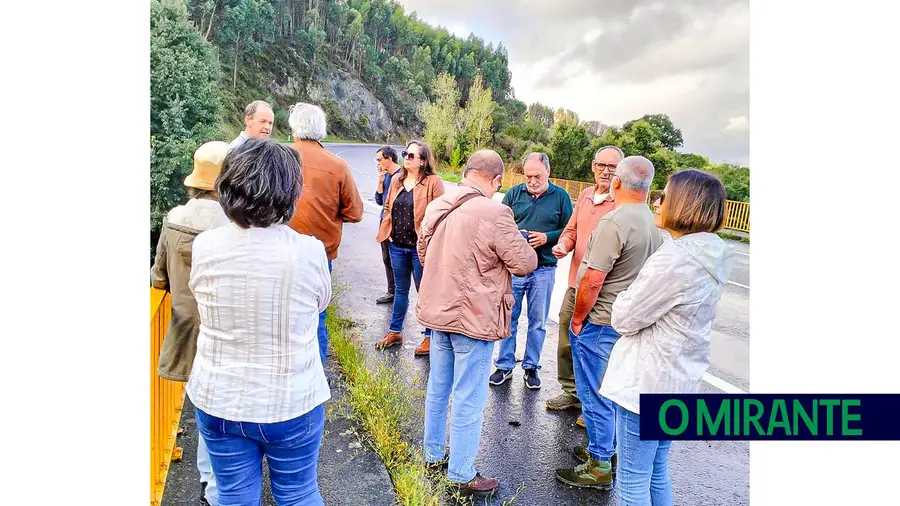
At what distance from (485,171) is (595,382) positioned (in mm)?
898

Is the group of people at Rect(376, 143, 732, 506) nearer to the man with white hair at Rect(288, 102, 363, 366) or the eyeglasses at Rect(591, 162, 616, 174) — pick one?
the eyeglasses at Rect(591, 162, 616, 174)

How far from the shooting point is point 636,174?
6.55 feet

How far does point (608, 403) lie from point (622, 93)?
1.63 metres

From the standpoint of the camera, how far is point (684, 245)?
1.52 metres

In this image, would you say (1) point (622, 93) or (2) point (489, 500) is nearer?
(2) point (489, 500)

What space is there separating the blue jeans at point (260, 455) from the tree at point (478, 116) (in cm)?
267

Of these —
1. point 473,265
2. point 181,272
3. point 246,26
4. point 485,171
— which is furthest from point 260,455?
point 246,26

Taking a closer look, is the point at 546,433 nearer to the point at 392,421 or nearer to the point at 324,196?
the point at 392,421

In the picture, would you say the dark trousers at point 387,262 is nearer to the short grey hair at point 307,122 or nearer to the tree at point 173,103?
the tree at point 173,103

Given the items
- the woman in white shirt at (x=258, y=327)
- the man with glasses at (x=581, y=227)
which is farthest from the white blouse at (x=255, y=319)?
the man with glasses at (x=581, y=227)

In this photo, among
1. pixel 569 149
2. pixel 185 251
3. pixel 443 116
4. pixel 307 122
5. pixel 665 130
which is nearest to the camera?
pixel 185 251

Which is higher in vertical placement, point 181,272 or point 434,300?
point 181,272
